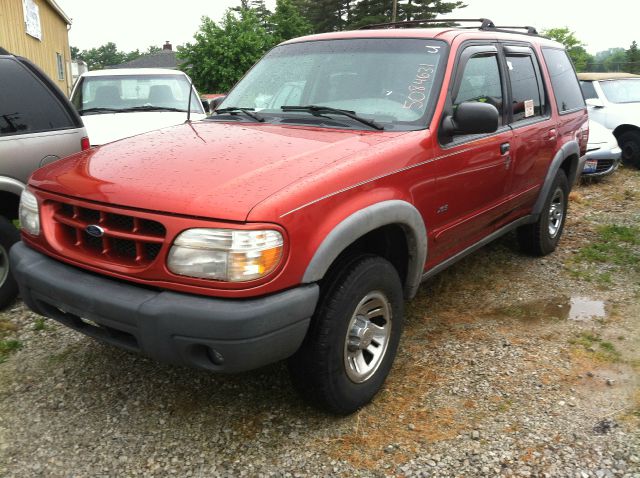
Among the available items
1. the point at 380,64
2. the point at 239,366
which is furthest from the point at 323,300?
the point at 380,64

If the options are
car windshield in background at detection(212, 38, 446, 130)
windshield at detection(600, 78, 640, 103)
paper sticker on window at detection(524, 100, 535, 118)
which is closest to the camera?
car windshield in background at detection(212, 38, 446, 130)

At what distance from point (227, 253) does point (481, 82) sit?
241 cm

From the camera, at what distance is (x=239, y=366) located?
2348 millimetres

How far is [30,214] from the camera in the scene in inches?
116

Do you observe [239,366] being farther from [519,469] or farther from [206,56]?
[206,56]

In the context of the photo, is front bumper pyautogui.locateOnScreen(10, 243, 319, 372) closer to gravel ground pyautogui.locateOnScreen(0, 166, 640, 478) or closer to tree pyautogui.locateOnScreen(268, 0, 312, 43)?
gravel ground pyautogui.locateOnScreen(0, 166, 640, 478)

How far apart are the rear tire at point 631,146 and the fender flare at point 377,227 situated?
28.3ft

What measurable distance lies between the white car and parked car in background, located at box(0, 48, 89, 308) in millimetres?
2331

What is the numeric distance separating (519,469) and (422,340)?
4.20 feet

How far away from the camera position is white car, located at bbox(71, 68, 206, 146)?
704 cm

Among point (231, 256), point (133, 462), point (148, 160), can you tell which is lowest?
point (133, 462)

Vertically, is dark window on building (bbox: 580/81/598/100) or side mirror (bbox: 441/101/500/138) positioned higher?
side mirror (bbox: 441/101/500/138)

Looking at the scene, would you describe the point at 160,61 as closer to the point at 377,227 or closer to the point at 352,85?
the point at 352,85

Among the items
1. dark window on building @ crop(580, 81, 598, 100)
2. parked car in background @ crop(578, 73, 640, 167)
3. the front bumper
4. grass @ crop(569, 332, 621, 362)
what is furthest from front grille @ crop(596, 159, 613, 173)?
the front bumper
